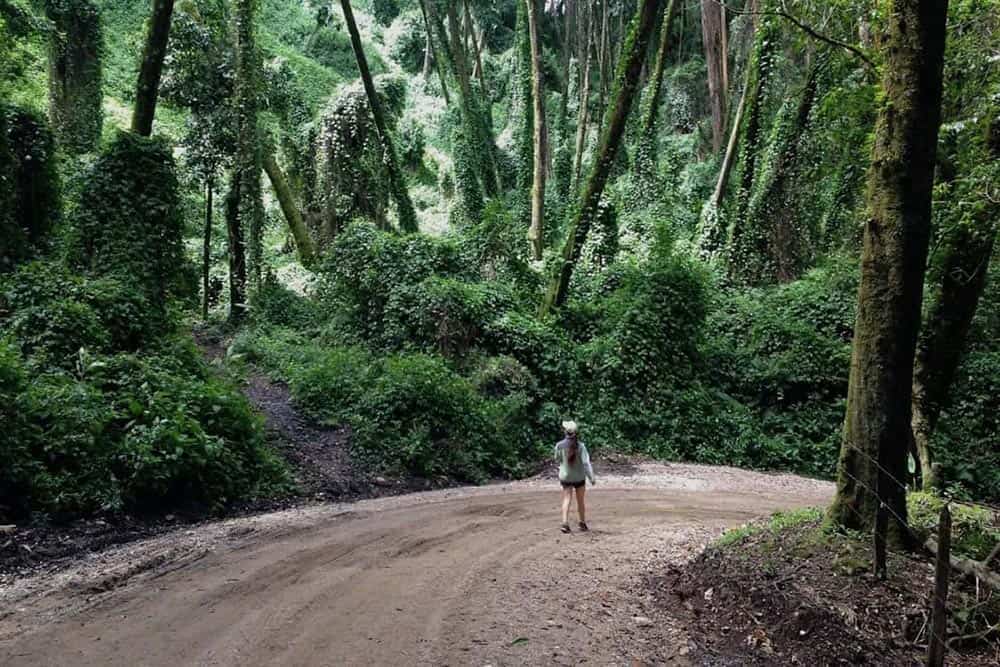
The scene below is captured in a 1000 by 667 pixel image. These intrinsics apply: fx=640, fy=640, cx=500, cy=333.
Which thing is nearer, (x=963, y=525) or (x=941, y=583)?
(x=941, y=583)

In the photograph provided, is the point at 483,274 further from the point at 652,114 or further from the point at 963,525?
the point at 963,525

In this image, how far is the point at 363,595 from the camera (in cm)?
548

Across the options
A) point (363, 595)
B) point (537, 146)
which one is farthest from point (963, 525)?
point (537, 146)

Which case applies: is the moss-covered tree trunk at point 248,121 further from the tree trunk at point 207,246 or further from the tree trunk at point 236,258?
the tree trunk at point 207,246

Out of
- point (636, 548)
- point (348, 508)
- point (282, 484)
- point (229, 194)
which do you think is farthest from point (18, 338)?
point (229, 194)

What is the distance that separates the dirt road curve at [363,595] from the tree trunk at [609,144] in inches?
360

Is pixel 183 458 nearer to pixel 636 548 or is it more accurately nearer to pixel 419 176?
pixel 636 548

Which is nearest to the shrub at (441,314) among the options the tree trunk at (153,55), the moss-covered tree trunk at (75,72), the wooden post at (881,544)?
the tree trunk at (153,55)

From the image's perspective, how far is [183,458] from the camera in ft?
26.5

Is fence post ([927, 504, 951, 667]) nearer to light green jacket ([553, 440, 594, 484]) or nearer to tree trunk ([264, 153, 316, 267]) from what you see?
light green jacket ([553, 440, 594, 484])

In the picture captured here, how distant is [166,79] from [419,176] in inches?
715

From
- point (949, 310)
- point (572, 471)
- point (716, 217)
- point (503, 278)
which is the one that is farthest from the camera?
point (716, 217)

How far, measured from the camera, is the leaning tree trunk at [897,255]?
5.21 meters

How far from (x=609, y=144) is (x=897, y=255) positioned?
456 inches
